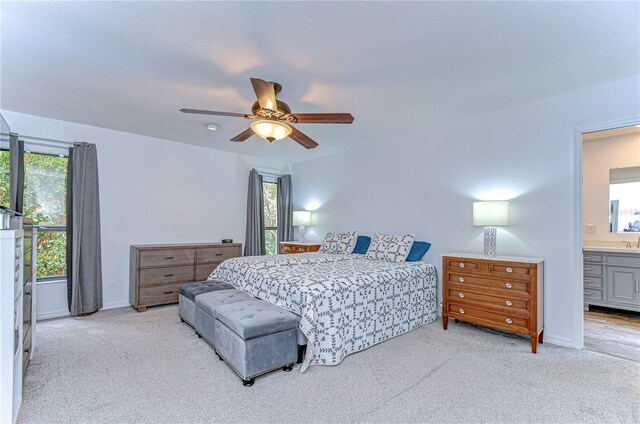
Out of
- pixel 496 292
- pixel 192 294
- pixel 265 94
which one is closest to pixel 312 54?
pixel 265 94

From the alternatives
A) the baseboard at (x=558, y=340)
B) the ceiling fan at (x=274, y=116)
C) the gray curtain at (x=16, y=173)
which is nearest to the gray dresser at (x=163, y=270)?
the gray curtain at (x=16, y=173)

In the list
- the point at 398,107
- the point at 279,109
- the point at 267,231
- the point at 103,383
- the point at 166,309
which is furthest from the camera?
the point at 267,231

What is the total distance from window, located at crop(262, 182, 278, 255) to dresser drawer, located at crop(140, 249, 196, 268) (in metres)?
1.81

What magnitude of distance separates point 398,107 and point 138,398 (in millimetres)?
3512

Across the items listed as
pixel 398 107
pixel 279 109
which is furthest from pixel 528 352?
pixel 279 109

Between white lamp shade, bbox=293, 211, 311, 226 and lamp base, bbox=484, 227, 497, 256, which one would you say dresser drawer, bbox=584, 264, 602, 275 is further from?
white lamp shade, bbox=293, 211, 311, 226

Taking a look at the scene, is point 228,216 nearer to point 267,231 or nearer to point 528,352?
point 267,231

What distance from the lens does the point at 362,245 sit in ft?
15.1

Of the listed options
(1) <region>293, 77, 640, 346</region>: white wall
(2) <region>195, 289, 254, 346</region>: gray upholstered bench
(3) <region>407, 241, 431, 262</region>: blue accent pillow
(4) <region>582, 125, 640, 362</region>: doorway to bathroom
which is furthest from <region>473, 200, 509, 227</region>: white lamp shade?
(2) <region>195, 289, 254, 346</region>: gray upholstered bench

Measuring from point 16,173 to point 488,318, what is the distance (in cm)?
558

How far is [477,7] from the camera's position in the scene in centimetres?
177

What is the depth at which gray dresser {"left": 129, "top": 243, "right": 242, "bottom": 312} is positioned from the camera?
4020 mm

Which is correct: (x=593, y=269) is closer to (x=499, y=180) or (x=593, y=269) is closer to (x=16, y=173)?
(x=499, y=180)

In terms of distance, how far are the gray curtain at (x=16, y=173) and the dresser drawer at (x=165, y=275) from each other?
5.15 feet
